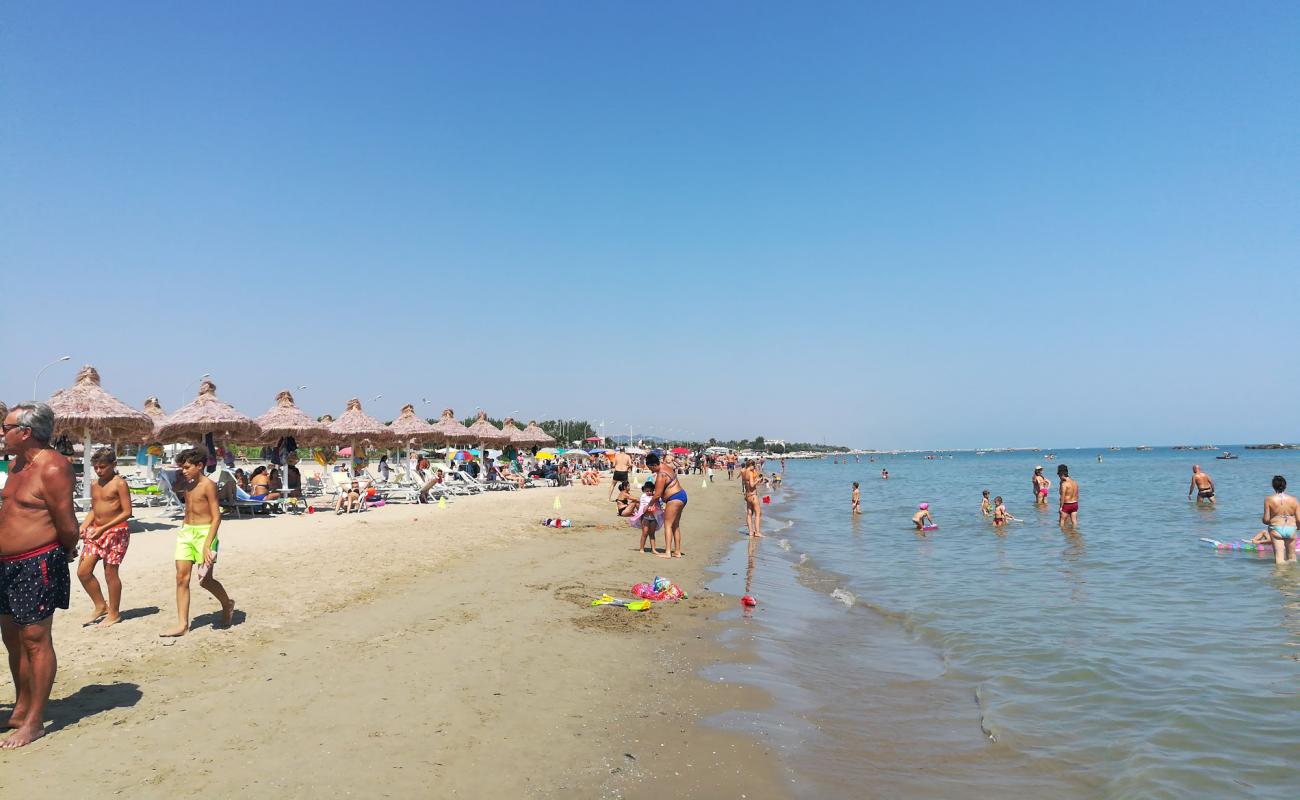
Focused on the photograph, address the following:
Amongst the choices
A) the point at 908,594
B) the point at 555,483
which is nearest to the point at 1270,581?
the point at 908,594

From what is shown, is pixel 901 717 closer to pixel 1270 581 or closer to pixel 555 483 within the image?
pixel 1270 581

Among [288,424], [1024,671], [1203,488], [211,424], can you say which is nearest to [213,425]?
[211,424]

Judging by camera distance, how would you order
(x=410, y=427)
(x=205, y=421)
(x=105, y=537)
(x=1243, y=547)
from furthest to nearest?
(x=410, y=427) → (x=205, y=421) → (x=1243, y=547) → (x=105, y=537)

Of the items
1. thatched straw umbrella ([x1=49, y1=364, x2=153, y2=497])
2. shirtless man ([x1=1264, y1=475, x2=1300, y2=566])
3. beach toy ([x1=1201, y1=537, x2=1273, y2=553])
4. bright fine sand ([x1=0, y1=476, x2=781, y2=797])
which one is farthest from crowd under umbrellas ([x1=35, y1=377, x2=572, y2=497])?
beach toy ([x1=1201, y1=537, x2=1273, y2=553])

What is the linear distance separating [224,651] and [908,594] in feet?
26.9

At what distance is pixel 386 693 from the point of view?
450cm

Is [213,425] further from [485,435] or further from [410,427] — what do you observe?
[485,435]

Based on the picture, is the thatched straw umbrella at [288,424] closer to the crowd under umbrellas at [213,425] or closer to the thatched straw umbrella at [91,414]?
the crowd under umbrellas at [213,425]

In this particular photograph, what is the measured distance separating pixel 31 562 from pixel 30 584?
115 millimetres

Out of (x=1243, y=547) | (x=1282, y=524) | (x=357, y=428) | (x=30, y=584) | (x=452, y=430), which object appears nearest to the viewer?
(x=30, y=584)

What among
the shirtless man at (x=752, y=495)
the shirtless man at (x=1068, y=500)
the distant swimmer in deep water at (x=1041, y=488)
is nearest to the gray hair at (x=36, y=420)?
the shirtless man at (x=752, y=495)

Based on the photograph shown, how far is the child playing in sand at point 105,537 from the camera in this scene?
574 cm

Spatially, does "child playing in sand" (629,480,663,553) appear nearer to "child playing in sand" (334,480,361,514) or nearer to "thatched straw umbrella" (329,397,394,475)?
"child playing in sand" (334,480,361,514)

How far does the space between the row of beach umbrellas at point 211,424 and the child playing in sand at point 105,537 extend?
26.9 ft
